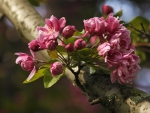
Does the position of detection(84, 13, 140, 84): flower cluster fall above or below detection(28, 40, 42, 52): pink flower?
below

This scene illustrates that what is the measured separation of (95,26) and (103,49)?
0.08 meters

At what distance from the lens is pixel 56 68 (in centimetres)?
105

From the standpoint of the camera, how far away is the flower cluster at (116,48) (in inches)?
41.1

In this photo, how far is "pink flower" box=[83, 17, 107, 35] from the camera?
42.1 inches

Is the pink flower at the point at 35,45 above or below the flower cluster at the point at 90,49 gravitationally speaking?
above

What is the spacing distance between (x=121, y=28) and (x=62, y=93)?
240 cm

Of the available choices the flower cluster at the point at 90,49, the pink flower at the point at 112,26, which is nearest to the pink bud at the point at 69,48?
the flower cluster at the point at 90,49

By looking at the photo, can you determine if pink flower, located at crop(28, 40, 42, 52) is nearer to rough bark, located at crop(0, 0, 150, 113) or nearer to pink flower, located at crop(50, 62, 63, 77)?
pink flower, located at crop(50, 62, 63, 77)

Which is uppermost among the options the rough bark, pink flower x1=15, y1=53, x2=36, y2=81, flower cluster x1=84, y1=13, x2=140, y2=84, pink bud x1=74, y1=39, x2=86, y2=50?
pink flower x1=15, y1=53, x2=36, y2=81

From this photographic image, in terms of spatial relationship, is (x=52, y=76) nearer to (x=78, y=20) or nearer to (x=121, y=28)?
(x=121, y=28)

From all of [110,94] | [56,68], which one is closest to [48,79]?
[56,68]

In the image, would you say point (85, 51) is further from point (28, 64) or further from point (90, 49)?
point (28, 64)

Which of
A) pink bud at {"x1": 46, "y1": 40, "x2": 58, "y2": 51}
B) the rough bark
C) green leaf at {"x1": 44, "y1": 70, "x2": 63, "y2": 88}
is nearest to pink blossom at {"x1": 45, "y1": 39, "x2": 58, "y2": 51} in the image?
pink bud at {"x1": 46, "y1": 40, "x2": 58, "y2": 51}

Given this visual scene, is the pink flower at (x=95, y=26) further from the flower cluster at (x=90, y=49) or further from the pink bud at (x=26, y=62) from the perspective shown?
the pink bud at (x=26, y=62)
